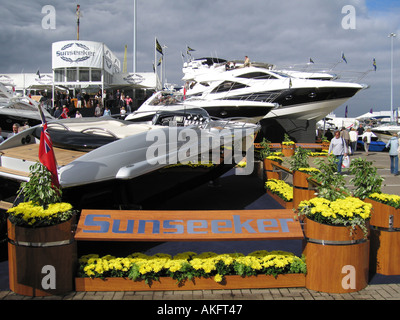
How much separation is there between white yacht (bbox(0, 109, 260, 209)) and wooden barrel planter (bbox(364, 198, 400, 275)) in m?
2.81

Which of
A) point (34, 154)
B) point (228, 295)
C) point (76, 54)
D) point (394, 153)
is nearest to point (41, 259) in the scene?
point (228, 295)

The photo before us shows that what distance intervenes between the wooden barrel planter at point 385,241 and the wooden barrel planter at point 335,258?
Result: 598 millimetres

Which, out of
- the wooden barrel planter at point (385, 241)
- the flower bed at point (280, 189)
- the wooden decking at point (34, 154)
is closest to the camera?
the wooden barrel planter at point (385, 241)

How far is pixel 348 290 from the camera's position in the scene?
3.68 metres

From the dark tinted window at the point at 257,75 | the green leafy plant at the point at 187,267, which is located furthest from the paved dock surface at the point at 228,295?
the dark tinted window at the point at 257,75

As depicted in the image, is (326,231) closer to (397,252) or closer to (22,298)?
(397,252)

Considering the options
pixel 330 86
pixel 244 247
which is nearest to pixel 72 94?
pixel 330 86

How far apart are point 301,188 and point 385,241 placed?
97.9 inches

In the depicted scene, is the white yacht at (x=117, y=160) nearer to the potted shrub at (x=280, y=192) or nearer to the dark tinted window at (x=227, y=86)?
the potted shrub at (x=280, y=192)

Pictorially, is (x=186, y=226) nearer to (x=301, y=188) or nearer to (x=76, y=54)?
(x=301, y=188)

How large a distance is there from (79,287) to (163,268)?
0.88 m

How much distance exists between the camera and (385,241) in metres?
4.18

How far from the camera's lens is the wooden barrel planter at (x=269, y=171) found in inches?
355

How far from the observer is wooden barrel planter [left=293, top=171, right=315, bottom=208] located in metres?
6.48
